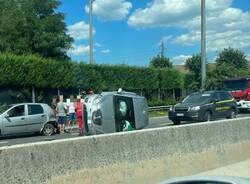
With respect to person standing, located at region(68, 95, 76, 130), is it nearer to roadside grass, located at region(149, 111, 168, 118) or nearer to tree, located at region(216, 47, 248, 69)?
roadside grass, located at region(149, 111, 168, 118)

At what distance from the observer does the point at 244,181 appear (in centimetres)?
380

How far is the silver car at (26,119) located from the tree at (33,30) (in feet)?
43.8

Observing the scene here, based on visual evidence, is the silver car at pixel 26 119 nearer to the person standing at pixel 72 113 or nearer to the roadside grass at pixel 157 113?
the person standing at pixel 72 113

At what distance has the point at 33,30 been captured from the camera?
36625mm

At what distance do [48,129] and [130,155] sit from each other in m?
15.5

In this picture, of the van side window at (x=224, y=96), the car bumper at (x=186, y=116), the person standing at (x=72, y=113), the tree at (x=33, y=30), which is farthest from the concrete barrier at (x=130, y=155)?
the tree at (x=33, y=30)

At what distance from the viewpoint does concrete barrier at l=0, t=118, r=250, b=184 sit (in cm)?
655

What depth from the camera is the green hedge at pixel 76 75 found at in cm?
2967

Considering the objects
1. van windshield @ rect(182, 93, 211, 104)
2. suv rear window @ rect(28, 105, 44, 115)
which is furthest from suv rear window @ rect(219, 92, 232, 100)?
suv rear window @ rect(28, 105, 44, 115)

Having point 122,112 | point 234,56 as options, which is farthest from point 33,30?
point 234,56

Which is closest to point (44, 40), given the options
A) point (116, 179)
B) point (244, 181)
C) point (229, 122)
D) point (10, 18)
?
point (10, 18)

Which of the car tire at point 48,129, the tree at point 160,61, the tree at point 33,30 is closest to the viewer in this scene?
the car tire at point 48,129

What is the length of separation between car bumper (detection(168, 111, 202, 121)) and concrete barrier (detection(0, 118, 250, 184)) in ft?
40.9

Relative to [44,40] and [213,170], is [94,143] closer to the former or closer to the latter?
[213,170]
